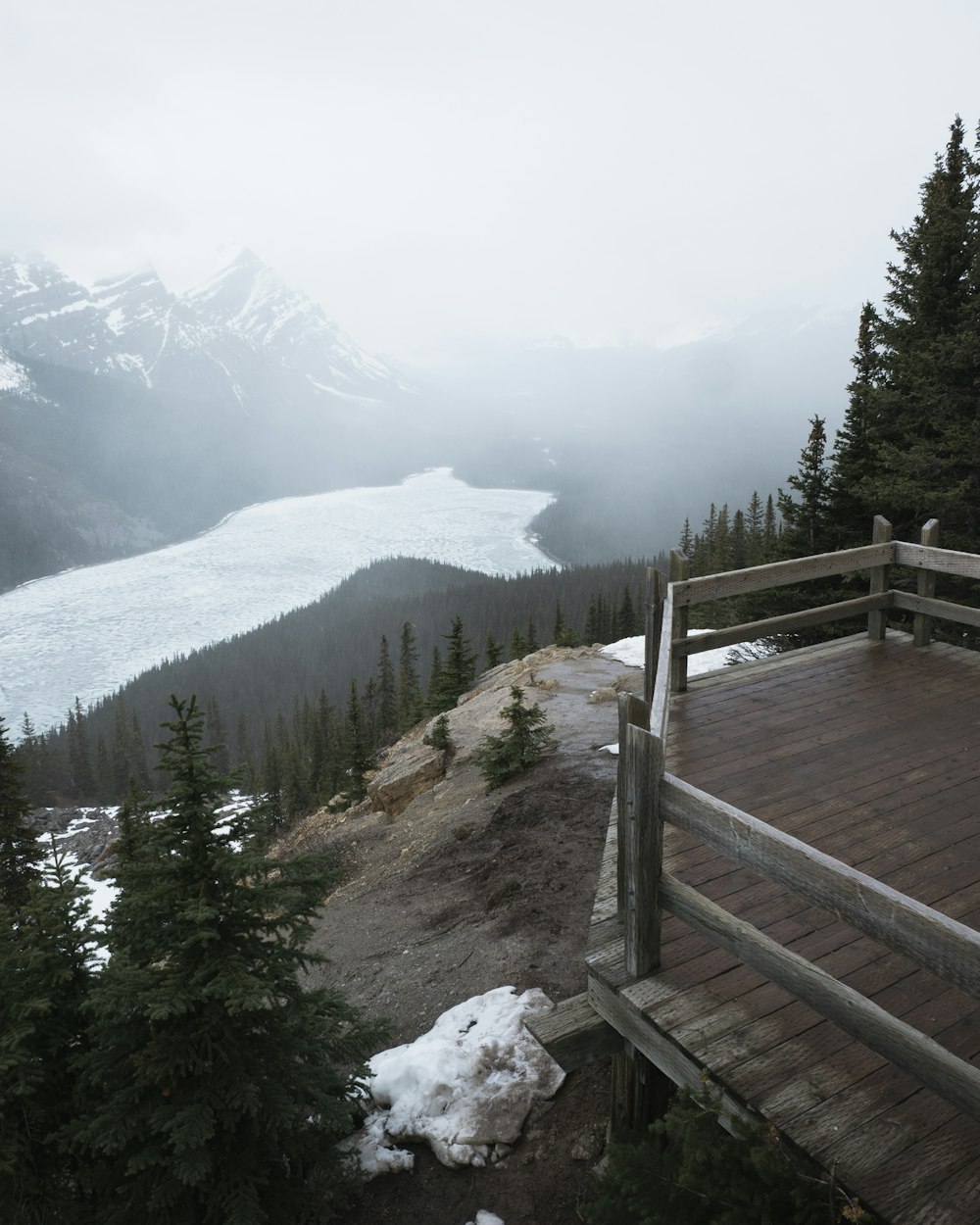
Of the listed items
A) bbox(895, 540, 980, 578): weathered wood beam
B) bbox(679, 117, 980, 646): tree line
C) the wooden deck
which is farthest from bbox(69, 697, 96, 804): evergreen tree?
bbox(895, 540, 980, 578): weathered wood beam

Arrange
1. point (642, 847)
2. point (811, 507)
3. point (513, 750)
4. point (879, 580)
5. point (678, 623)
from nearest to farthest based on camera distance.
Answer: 1. point (642, 847)
2. point (678, 623)
3. point (879, 580)
4. point (513, 750)
5. point (811, 507)

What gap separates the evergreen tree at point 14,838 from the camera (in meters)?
21.5

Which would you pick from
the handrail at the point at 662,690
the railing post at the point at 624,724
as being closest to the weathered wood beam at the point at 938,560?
the handrail at the point at 662,690

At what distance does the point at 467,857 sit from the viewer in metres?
10.2

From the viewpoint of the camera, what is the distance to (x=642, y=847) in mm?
3658

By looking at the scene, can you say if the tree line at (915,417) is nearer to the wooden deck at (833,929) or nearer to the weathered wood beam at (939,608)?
the weathered wood beam at (939,608)

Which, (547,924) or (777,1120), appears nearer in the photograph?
(777,1120)

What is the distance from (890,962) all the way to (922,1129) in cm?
98

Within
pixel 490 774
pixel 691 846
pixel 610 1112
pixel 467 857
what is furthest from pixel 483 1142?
pixel 490 774

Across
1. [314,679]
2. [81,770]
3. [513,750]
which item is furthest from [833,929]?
[314,679]

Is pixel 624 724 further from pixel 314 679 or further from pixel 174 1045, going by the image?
pixel 314 679

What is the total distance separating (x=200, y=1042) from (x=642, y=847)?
2504 millimetres

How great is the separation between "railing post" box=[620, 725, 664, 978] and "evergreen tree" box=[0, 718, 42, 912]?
22385 millimetres

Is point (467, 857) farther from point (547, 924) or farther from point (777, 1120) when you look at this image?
point (777, 1120)
